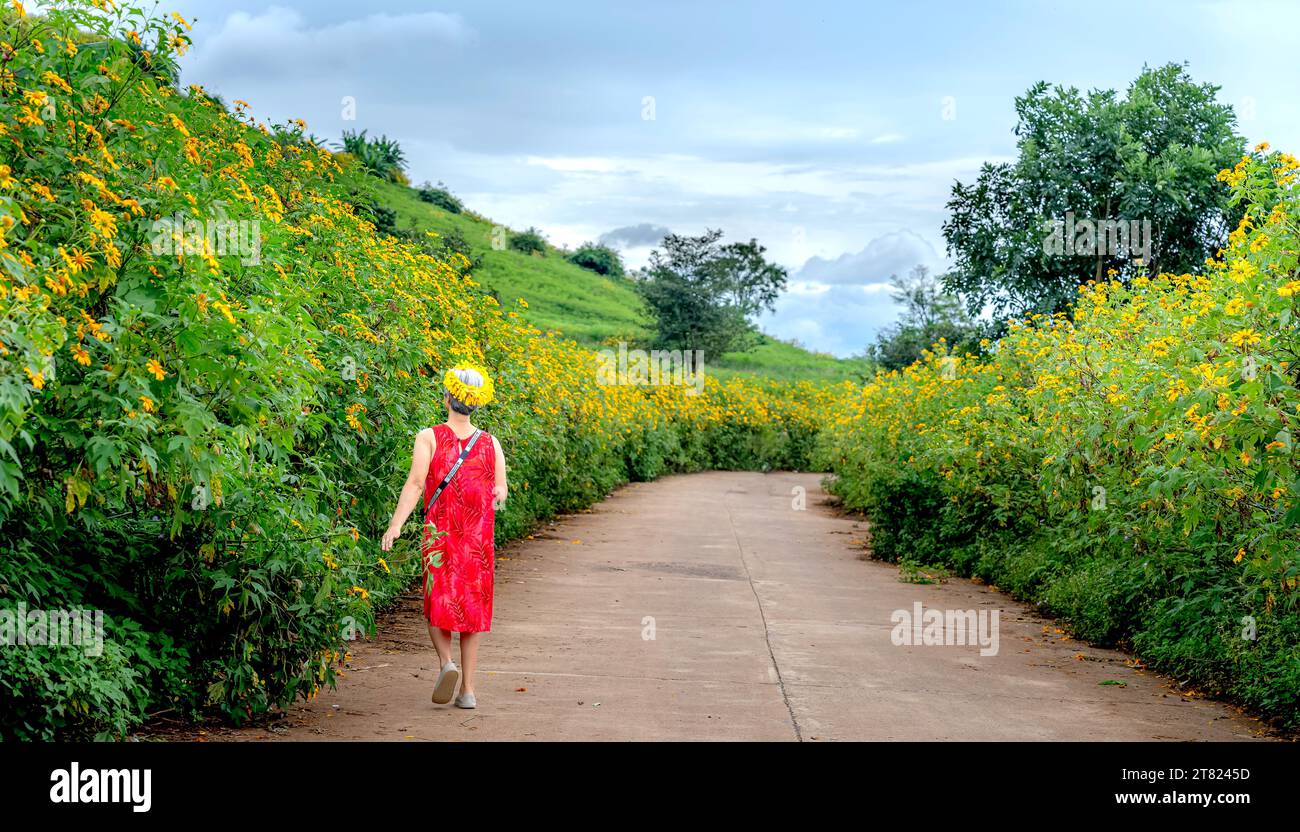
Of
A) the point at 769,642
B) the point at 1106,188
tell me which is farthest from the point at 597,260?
the point at 769,642

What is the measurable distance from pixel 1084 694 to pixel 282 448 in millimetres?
5357

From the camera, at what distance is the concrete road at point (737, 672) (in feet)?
23.3

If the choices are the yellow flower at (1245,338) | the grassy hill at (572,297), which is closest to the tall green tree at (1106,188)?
the yellow flower at (1245,338)

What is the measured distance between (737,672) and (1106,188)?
17762mm

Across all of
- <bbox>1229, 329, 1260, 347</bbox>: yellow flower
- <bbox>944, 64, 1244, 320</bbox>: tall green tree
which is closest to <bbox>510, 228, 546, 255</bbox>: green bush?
<bbox>944, 64, 1244, 320</bbox>: tall green tree

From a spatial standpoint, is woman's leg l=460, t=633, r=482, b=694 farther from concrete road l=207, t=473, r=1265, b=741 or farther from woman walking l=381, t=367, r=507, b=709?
concrete road l=207, t=473, r=1265, b=741

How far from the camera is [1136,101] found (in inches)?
919

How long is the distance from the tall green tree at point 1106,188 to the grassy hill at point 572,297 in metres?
32.0

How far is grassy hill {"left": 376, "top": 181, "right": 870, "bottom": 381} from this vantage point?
204 ft

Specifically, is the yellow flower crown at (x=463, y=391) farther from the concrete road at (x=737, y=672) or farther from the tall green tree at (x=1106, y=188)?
the tall green tree at (x=1106, y=188)

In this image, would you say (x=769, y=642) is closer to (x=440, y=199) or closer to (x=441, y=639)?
(x=441, y=639)

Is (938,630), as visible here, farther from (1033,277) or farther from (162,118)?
(1033,277)

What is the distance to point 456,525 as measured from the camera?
24.1 feet
